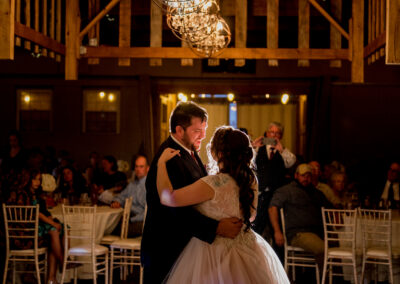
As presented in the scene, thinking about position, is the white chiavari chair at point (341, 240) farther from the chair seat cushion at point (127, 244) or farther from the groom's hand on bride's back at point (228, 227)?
the groom's hand on bride's back at point (228, 227)

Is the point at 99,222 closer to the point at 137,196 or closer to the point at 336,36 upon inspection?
the point at 137,196

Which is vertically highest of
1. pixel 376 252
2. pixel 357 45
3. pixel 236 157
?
pixel 357 45

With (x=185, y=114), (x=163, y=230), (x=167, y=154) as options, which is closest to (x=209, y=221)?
(x=163, y=230)

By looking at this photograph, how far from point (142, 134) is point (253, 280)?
1008 centimetres

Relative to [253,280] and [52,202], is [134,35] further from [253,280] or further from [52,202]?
[253,280]

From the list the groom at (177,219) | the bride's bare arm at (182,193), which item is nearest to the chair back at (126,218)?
the groom at (177,219)

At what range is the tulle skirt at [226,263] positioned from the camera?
3.11m

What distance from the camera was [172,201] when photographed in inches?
123

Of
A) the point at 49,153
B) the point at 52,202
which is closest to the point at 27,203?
the point at 52,202

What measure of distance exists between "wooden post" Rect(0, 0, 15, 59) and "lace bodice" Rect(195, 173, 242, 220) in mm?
2510

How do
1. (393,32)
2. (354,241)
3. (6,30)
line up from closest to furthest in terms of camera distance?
(393,32)
(6,30)
(354,241)

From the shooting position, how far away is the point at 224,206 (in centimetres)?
317

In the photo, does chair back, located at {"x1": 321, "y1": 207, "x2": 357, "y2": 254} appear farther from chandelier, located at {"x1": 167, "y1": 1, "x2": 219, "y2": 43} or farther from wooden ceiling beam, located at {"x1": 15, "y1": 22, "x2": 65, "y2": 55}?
wooden ceiling beam, located at {"x1": 15, "y1": 22, "x2": 65, "y2": 55}

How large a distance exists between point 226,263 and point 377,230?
13.9 ft
